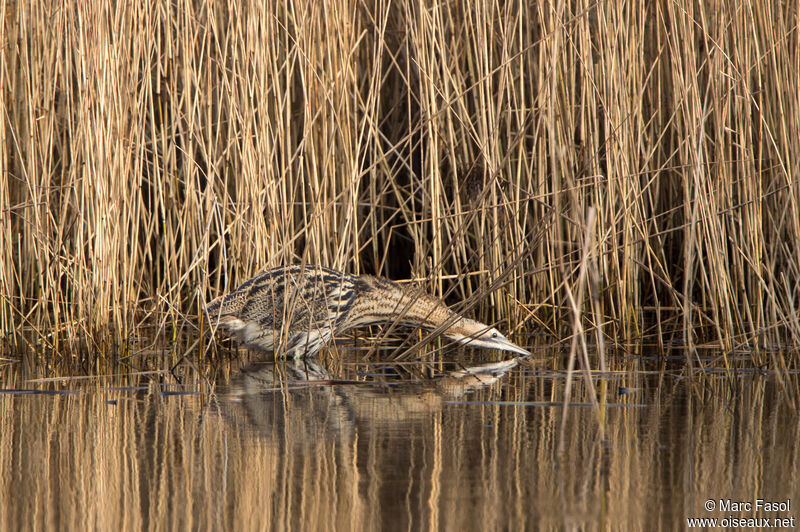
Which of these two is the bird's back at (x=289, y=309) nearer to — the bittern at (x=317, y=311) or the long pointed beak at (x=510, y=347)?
the bittern at (x=317, y=311)

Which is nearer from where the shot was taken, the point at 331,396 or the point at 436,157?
the point at 331,396

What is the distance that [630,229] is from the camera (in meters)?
4.83

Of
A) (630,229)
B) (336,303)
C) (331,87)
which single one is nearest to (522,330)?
(630,229)

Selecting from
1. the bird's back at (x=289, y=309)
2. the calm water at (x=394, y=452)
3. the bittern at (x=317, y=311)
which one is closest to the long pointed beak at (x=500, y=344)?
the bittern at (x=317, y=311)

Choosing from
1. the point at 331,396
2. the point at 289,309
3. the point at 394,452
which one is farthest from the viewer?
the point at 289,309

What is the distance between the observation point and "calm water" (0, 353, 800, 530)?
2.30m

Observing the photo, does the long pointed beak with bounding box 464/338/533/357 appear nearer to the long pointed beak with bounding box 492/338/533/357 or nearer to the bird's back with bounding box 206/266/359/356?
the long pointed beak with bounding box 492/338/533/357

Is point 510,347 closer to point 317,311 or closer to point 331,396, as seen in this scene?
point 317,311

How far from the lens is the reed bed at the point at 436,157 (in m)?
4.33

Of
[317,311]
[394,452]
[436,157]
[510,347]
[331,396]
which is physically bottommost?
[394,452]

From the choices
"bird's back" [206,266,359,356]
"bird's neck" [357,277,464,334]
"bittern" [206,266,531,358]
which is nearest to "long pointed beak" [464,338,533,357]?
"bittern" [206,266,531,358]

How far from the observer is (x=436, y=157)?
504cm

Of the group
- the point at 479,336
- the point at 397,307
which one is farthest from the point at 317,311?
the point at 479,336

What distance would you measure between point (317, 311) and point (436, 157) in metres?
1.03
